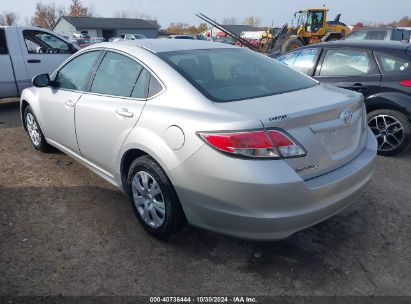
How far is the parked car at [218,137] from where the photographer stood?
2.28 metres

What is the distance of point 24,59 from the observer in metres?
7.72

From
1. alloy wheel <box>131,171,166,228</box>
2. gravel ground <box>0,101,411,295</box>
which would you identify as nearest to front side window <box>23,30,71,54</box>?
gravel ground <box>0,101,411,295</box>

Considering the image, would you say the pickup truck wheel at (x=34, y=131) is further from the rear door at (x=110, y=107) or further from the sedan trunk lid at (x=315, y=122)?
the sedan trunk lid at (x=315, y=122)

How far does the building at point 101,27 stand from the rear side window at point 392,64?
67.7 meters

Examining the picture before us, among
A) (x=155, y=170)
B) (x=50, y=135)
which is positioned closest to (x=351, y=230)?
(x=155, y=170)

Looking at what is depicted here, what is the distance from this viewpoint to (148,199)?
9.75 feet

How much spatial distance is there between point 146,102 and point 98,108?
66 cm

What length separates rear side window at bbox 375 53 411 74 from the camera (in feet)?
15.1

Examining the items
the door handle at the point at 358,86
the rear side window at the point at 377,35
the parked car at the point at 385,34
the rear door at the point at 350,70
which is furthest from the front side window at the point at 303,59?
the rear side window at the point at 377,35

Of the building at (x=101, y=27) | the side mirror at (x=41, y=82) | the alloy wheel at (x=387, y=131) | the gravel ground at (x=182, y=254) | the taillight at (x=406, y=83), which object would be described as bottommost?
the building at (x=101, y=27)

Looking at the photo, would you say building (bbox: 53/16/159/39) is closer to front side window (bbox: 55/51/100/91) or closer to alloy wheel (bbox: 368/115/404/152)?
front side window (bbox: 55/51/100/91)

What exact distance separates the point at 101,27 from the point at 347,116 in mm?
73583

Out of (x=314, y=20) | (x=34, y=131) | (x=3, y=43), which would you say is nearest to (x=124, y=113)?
(x=34, y=131)

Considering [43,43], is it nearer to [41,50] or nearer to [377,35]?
[41,50]
